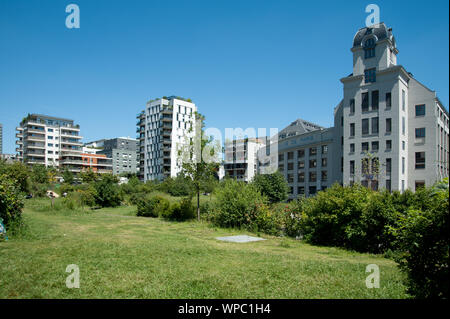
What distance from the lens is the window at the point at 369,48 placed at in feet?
139

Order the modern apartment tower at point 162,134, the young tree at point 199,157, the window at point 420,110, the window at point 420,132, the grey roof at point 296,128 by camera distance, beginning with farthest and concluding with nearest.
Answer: the modern apartment tower at point 162,134, the grey roof at point 296,128, the window at point 420,110, the window at point 420,132, the young tree at point 199,157

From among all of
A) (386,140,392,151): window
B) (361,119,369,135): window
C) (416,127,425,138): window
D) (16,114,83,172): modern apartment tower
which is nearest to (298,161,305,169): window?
(361,119,369,135): window

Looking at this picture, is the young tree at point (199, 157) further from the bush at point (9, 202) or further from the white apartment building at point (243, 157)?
the white apartment building at point (243, 157)

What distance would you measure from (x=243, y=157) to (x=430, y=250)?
312 feet

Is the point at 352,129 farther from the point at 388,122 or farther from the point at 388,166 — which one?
the point at 388,166

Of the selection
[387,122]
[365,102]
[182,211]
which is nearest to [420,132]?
[387,122]

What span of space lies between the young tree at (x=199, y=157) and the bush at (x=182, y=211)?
134 cm

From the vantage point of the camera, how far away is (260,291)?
17.9ft

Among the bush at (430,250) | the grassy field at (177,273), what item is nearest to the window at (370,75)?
the grassy field at (177,273)

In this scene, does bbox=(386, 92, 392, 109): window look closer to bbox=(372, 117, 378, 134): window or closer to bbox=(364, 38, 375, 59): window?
bbox=(372, 117, 378, 134): window

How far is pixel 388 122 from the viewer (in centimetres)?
4000

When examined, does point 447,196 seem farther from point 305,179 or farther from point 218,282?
point 305,179

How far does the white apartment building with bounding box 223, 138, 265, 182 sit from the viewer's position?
9775 centimetres

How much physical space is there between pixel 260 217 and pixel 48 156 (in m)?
99.7
